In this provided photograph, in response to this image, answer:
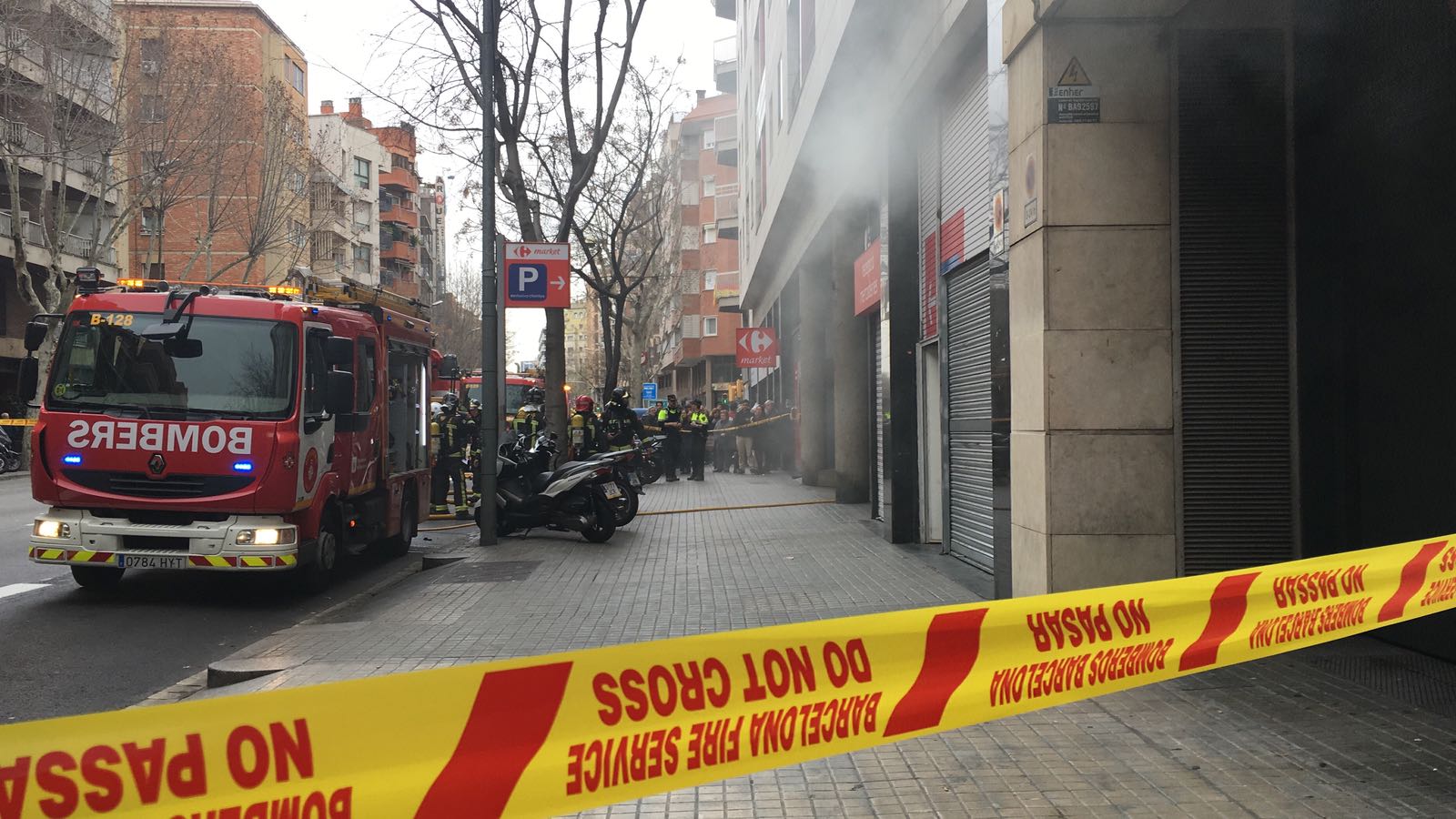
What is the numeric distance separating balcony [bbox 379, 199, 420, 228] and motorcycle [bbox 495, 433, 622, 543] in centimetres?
7448

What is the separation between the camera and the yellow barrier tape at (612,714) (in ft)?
6.64

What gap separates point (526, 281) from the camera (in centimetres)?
1306

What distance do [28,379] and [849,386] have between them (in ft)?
38.0

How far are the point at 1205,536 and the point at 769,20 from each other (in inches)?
785

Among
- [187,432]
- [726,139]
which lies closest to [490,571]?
[187,432]

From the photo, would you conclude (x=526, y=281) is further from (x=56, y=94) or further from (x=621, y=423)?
(x=56, y=94)

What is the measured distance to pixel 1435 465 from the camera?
5922mm

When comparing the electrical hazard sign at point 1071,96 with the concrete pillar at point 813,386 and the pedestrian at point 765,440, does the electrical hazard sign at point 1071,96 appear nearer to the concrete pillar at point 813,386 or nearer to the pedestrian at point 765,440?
the concrete pillar at point 813,386

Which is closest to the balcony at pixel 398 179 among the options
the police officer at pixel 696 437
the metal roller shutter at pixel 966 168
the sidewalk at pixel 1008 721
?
the police officer at pixel 696 437

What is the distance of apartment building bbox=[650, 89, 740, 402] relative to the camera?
57312 millimetres

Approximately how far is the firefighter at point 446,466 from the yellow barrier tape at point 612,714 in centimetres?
1398

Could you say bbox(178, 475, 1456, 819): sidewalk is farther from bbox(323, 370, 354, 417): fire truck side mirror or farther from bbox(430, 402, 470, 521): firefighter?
bbox(430, 402, 470, 521): firefighter

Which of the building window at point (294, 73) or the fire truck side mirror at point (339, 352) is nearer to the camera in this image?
the fire truck side mirror at point (339, 352)

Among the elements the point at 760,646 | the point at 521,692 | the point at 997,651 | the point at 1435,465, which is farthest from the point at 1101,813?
the point at 1435,465
